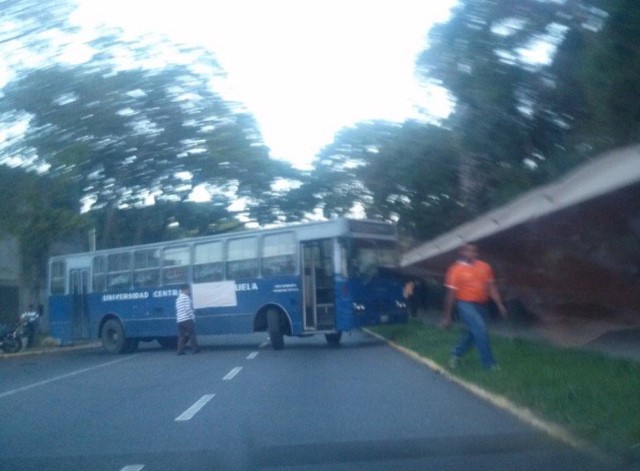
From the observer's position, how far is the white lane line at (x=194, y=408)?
10.7 m

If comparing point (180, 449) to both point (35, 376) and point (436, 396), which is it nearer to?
point (436, 396)

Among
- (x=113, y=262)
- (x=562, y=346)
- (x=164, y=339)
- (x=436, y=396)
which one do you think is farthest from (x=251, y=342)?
(x=436, y=396)

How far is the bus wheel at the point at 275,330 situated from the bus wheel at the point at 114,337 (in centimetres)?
565

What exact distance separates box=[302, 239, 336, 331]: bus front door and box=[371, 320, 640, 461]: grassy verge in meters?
4.96

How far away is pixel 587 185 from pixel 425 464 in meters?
3.79

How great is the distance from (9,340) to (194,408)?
17337mm

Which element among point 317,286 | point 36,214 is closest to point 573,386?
point 317,286

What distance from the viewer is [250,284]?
22.0 metres

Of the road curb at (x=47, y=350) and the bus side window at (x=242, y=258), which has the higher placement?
the bus side window at (x=242, y=258)

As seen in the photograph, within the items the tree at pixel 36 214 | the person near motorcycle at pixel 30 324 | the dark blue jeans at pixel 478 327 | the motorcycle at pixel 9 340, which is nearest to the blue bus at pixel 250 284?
the tree at pixel 36 214

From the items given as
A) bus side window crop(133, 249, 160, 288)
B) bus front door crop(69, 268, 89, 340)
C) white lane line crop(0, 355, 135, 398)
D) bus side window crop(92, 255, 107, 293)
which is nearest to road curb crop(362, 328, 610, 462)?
white lane line crop(0, 355, 135, 398)

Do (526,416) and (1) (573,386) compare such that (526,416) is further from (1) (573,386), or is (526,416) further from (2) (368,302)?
(2) (368,302)

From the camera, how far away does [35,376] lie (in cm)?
1816

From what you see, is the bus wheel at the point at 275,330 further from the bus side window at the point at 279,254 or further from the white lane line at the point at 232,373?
the white lane line at the point at 232,373
